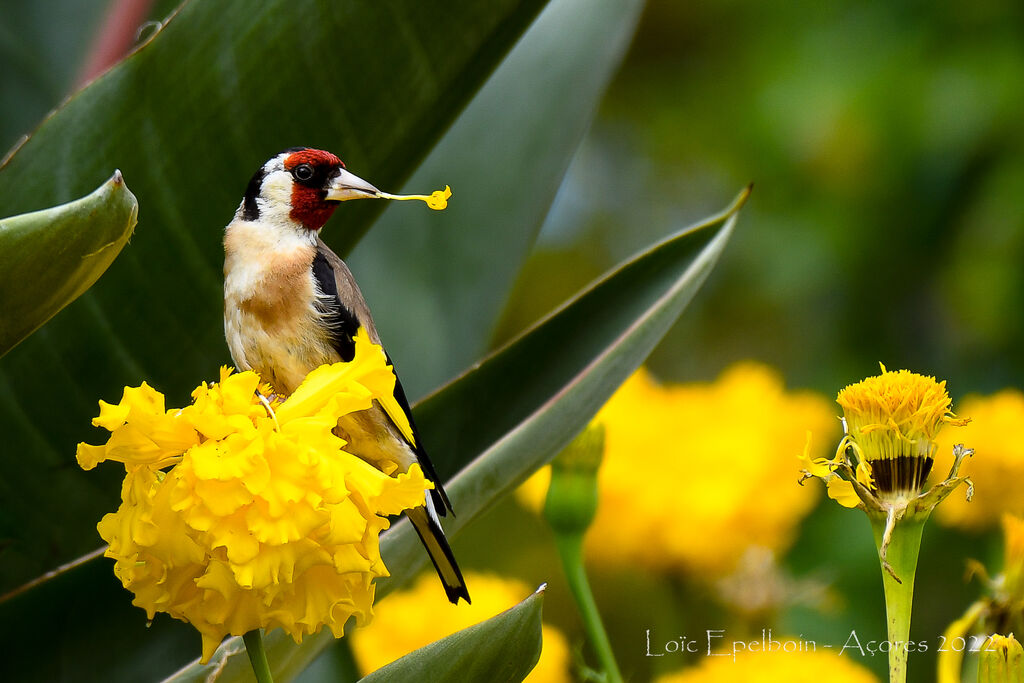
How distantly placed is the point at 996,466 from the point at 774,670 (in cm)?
38

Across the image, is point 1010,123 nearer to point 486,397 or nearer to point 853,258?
point 853,258

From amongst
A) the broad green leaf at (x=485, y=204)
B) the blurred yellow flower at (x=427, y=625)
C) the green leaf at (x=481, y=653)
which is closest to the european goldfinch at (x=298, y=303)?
the green leaf at (x=481, y=653)

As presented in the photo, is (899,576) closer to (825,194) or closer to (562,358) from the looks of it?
(562,358)

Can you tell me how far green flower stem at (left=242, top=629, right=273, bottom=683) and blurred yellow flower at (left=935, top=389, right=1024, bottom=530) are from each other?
0.70 metres

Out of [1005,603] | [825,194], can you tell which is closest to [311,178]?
[1005,603]

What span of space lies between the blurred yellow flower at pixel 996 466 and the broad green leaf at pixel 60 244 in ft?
2.48

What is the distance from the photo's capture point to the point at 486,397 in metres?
0.78

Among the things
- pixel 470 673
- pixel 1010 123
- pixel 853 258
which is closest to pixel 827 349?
pixel 853 258

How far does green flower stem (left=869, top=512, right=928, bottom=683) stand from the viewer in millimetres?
528

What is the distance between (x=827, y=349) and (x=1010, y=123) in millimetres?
558

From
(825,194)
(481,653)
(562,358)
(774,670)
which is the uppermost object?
(825,194)

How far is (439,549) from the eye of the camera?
68 cm

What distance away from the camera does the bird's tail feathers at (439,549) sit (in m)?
0.67

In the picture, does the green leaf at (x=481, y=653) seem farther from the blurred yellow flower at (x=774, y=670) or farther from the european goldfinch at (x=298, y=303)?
the blurred yellow flower at (x=774, y=670)
